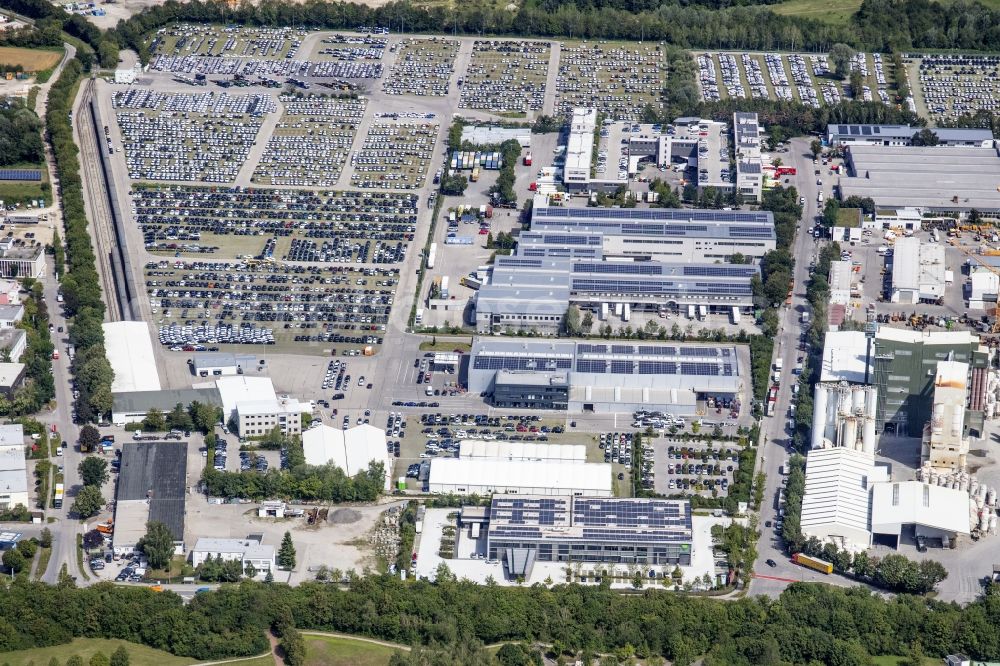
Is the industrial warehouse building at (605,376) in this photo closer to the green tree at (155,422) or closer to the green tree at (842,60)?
the green tree at (155,422)

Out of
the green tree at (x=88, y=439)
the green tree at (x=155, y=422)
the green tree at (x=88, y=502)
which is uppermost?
the green tree at (x=155, y=422)

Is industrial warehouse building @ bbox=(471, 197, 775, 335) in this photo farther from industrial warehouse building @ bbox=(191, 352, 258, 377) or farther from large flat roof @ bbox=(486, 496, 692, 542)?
large flat roof @ bbox=(486, 496, 692, 542)

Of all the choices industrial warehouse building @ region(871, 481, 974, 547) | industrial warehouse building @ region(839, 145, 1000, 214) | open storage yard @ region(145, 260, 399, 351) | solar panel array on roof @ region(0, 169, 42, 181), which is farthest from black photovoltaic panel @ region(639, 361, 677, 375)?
solar panel array on roof @ region(0, 169, 42, 181)

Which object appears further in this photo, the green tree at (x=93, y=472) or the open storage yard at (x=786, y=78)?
the open storage yard at (x=786, y=78)

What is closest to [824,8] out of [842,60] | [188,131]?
[842,60]

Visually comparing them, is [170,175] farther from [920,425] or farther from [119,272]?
[920,425]

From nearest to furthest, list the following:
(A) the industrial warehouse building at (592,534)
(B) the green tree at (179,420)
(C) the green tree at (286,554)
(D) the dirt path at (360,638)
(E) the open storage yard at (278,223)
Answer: (D) the dirt path at (360,638) < (C) the green tree at (286,554) < (A) the industrial warehouse building at (592,534) < (B) the green tree at (179,420) < (E) the open storage yard at (278,223)

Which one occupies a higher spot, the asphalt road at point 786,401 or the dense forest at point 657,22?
the dense forest at point 657,22

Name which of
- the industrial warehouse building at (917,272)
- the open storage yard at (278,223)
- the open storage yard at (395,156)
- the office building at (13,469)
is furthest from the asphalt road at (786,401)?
the office building at (13,469)
